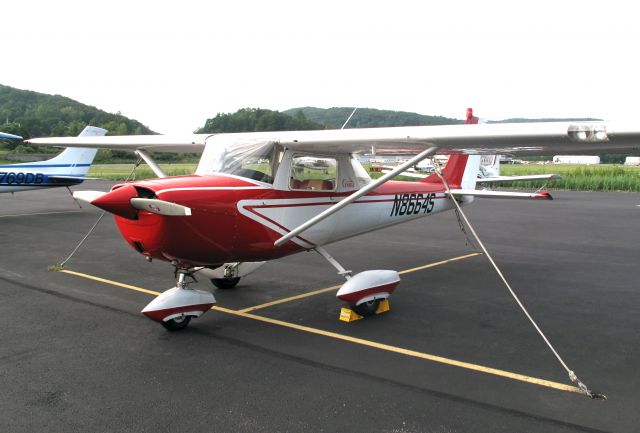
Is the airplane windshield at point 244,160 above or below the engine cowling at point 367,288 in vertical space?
above

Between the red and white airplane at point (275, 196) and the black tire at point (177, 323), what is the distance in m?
0.01

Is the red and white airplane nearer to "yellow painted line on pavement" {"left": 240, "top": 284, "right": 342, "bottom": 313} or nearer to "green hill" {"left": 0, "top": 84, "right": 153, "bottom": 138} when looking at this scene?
"yellow painted line on pavement" {"left": 240, "top": 284, "right": 342, "bottom": 313}

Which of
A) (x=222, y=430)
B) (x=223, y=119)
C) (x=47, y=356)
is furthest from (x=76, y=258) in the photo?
(x=223, y=119)

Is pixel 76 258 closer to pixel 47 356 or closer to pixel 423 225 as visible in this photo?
pixel 47 356

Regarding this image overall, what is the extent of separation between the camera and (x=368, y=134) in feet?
17.6

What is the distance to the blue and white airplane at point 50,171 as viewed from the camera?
1596 cm

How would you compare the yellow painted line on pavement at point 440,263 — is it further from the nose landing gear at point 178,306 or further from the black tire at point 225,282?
the nose landing gear at point 178,306

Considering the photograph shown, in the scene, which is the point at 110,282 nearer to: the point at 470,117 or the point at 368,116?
the point at 470,117

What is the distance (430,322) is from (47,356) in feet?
12.3

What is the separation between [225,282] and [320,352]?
268 cm

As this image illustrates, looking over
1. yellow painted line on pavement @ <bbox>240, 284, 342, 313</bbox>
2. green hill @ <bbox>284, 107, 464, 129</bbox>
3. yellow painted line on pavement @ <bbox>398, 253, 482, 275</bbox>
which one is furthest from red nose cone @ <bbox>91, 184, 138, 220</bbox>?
green hill @ <bbox>284, 107, 464, 129</bbox>

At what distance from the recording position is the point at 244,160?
211 inches

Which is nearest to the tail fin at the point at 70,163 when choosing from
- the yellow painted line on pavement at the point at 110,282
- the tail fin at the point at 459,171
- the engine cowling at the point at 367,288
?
the yellow painted line on pavement at the point at 110,282

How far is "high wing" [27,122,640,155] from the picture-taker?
4.16 metres
